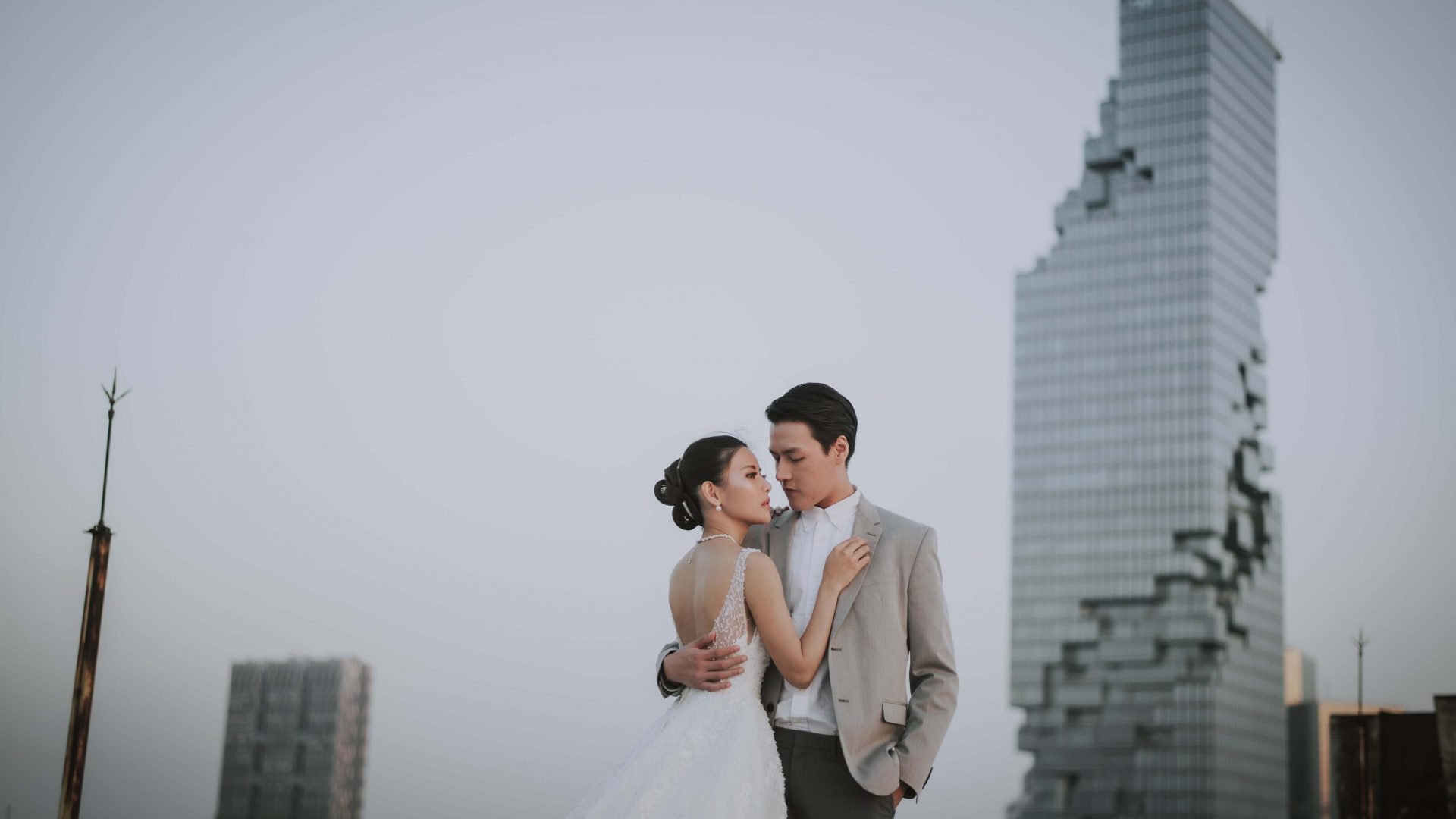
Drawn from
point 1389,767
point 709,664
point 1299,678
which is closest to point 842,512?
point 709,664

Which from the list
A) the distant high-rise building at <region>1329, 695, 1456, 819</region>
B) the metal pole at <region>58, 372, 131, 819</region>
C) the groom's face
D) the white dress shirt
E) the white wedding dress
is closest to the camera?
the white wedding dress

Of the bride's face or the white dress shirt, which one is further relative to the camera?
the bride's face

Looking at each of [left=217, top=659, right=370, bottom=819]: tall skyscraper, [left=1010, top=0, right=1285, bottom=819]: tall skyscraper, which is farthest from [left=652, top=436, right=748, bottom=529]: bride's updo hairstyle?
[left=217, top=659, right=370, bottom=819]: tall skyscraper

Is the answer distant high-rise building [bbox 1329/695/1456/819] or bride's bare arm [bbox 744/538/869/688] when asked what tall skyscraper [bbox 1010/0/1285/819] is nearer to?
distant high-rise building [bbox 1329/695/1456/819]

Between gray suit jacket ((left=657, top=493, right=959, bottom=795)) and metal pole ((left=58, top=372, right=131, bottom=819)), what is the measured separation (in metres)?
6.72

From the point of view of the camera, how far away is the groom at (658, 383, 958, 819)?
5668mm

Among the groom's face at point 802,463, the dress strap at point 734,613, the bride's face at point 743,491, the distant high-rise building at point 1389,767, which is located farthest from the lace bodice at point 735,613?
the distant high-rise building at point 1389,767

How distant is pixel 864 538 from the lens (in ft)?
19.4

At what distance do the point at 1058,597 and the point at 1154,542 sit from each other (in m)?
7.57

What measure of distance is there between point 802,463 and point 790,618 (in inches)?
23.3

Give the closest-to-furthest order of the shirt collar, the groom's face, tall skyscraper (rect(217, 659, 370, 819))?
the groom's face < the shirt collar < tall skyscraper (rect(217, 659, 370, 819))

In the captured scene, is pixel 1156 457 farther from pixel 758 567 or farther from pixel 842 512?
pixel 758 567

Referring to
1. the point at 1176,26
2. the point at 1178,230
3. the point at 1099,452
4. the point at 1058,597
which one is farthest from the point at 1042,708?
the point at 1176,26

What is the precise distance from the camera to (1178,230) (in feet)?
375
